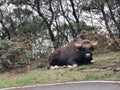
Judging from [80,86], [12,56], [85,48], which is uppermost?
[85,48]

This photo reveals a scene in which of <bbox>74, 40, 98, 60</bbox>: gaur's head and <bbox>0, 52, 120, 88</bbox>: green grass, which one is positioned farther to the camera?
<bbox>74, 40, 98, 60</bbox>: gaur's head

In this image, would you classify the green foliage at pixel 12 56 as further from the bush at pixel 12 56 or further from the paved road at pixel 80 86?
the paved road at pixel 80 86

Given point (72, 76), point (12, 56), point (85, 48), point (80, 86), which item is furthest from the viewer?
point (12, 56)

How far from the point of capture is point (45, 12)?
75.0ft

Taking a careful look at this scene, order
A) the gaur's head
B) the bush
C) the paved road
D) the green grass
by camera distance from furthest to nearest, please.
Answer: the bush < the gaur's head < the green grass < the paved road

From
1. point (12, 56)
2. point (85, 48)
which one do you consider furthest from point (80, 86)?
point (12, 56)

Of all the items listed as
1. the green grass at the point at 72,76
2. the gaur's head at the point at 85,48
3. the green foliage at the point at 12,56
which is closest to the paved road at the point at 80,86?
the green grass at the point at 72,76

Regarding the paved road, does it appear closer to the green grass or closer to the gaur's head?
the green grass

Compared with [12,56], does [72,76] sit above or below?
below

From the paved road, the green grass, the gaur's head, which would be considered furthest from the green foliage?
the paved road

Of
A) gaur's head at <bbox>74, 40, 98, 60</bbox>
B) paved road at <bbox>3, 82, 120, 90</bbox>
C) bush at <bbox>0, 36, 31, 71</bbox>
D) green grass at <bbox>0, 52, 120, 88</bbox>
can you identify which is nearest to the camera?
paved road at <bbox>3, 82, 120, 90</bbox>

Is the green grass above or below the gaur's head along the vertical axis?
below

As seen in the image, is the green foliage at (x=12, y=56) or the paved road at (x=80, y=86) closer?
the paved road at (x=80, y=86)

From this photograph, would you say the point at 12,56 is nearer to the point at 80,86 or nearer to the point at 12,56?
the point at 12,56
